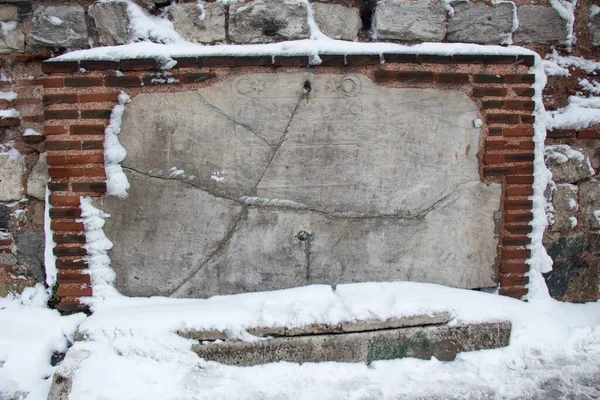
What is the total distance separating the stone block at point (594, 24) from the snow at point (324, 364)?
1.58 metres

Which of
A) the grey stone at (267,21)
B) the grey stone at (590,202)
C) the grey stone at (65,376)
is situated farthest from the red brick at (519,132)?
the grey stone at (65,376)

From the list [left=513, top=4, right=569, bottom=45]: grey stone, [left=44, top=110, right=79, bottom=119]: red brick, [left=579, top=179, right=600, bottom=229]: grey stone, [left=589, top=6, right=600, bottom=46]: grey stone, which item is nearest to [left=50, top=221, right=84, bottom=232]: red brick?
[left=44, top=110, right=79, bottom=119]: red brick

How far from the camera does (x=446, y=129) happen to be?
267cm

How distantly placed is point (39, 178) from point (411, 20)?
7.18ft

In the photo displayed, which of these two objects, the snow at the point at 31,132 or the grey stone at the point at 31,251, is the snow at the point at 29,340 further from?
the snow at the point at 31,132

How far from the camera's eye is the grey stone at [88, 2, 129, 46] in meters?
2.48

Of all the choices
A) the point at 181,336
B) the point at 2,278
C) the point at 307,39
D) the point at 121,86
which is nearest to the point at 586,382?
the point at 181,336

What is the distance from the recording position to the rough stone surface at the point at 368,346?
239 centimetres

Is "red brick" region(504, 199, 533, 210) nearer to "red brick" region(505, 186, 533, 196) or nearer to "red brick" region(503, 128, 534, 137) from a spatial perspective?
"red brick" region(505, 186, 533, 196)

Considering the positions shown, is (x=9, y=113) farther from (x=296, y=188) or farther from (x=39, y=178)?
(x=296, y=188)

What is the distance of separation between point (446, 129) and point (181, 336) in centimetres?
177

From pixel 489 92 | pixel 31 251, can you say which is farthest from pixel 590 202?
pixel 31 251

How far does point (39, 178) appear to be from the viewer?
2.66 m

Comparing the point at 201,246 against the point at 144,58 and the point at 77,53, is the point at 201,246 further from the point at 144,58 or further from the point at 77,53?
the point at 77,53
